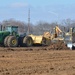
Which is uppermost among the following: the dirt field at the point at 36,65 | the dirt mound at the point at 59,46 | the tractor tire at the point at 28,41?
the tractor tire at the point at 28,41

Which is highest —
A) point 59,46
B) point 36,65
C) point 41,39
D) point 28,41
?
point 41,39

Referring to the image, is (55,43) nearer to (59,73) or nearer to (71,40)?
(71,40)

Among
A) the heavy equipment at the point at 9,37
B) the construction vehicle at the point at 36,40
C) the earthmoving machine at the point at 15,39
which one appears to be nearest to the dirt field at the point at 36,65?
the heavy equipment at the point at 9,37

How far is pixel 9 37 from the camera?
117 feet

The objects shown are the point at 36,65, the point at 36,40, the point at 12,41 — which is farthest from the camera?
the point at 36,40

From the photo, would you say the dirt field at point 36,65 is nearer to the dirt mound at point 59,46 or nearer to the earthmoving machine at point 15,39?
the dirt mound at point 59,46

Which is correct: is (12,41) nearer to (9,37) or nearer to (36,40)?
(9,37)

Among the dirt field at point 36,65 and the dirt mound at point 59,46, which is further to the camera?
the dirt mound at point 59,46

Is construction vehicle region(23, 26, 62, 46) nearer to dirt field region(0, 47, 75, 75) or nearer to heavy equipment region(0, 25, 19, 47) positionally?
heavy equipment region(0, 25, 19, 47)

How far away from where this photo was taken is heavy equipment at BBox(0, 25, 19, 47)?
117ft

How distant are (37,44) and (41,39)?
1.22 metres

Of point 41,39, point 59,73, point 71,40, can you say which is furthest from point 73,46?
point 59,73

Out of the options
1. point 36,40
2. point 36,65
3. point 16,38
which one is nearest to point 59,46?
point 16,38

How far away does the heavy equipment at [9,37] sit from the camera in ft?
117
